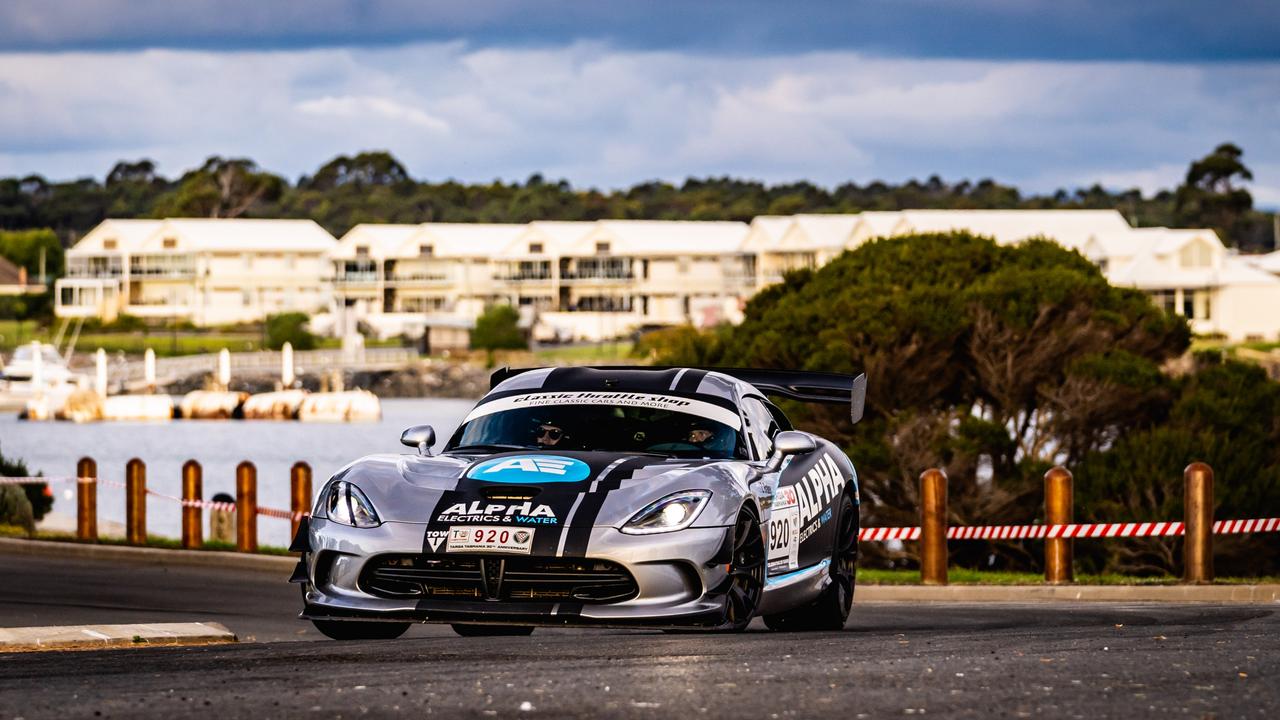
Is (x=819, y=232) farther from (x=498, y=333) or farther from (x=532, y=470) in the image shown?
(x=532, y=470)

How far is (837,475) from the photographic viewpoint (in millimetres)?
12539

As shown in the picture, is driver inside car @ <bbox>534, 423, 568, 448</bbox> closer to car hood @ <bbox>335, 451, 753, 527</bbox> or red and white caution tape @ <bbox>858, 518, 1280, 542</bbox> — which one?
car hood @ <bbox>335, 451, 753, 527</bbox>

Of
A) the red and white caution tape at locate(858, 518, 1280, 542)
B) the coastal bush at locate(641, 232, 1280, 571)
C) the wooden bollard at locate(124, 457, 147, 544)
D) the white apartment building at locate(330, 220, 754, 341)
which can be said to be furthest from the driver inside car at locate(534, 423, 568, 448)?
the white apartment building at locate(330, 220, 754, 341)

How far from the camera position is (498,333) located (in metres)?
136

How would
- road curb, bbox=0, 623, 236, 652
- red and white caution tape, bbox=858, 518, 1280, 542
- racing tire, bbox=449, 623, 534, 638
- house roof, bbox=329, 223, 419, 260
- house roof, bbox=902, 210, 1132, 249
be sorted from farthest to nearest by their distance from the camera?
house roof, bbox=329, 223, 419, 260 → house roof, bbox=902, 210, 1132, 249 → red and white caution tape, bbox=858, 518, 1280, 542 → racing tire, bbox=449, 623, 534, 638 → road curb, bbox=0, 623, 236, 652

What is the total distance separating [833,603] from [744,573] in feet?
6.47

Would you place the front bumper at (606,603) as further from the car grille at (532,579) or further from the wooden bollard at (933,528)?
the wooden bollard at (933,528)

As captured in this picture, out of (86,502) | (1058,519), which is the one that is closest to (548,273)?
(86,502)

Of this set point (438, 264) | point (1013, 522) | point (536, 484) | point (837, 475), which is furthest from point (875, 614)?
point (438, 264)

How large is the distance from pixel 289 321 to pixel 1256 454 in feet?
377

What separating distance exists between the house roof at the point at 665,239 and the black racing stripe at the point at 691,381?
134 m

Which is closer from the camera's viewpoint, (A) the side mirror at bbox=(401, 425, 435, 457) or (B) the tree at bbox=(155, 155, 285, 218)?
(A) the side mirror at bbox=(401, 425, 435, 457)

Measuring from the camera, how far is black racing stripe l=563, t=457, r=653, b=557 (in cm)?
976

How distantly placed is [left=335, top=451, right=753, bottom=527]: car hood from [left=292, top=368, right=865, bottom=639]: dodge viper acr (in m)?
0.01
